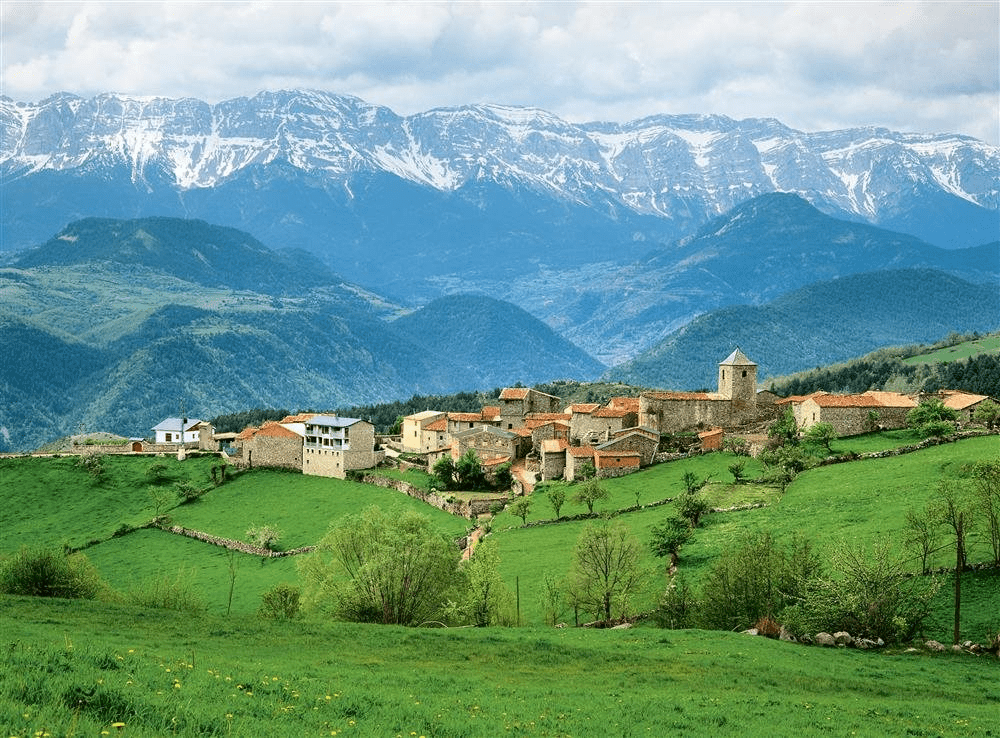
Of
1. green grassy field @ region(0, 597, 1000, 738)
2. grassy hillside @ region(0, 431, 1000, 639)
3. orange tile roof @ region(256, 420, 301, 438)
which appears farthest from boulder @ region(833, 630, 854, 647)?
orange tile roof @ region(256, 420, 301, 438)

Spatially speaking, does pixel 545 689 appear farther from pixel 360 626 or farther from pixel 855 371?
pixel 855 371

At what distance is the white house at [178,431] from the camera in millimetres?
130000

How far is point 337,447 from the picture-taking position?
107375mm

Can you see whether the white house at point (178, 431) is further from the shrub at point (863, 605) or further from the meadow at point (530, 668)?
the shrub at point (863, 605)

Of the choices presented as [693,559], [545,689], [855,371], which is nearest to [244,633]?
[545,689]

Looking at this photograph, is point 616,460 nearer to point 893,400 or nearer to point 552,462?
point 552,462

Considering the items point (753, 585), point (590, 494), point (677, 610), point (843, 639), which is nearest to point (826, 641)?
point (843, 639)

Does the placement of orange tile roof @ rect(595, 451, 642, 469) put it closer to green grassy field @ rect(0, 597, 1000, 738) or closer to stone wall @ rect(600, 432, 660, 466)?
stone wall @ rect(600, 432, 660, 466)

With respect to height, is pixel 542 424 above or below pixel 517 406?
below

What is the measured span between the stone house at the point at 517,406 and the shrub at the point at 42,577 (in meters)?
66.8

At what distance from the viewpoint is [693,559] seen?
190 ft

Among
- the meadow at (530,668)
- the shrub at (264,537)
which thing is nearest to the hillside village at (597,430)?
Result: the meadow at (530,668)

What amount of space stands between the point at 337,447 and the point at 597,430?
28.8 m

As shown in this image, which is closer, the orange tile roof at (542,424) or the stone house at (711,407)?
the stone house at (711,407)
